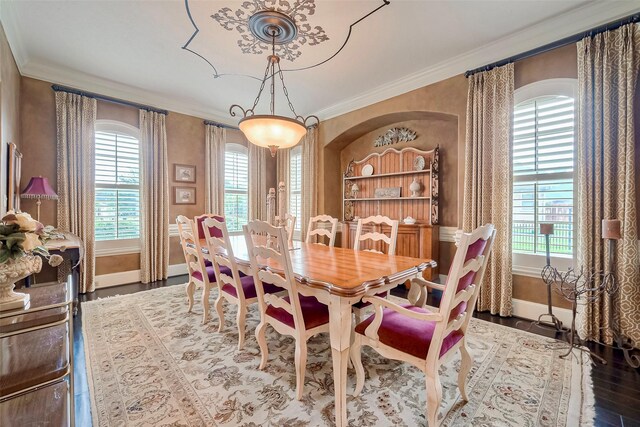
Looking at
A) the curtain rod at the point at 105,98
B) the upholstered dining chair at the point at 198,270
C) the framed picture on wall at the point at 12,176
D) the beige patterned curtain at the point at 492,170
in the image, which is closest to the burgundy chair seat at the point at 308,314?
the upholstered dining chair at the point at 198,270

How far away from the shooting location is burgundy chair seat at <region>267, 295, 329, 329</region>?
1748 millimetres

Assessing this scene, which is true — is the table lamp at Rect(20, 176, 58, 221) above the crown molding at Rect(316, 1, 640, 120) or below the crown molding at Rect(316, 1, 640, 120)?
below

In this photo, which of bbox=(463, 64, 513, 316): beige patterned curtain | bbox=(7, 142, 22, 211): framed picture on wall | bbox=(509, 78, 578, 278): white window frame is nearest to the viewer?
bbox=(509, 78, 578, 278): white window frame

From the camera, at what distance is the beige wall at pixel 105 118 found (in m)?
3.43

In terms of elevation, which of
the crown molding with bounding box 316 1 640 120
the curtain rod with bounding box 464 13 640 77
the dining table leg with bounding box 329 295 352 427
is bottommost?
the dining table leg with bounding box 329 295 352 427

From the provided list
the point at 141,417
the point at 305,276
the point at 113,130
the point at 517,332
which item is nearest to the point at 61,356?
the point at 141,417

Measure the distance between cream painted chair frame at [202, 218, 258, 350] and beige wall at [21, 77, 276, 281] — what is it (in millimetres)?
2258

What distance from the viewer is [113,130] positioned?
4113mm

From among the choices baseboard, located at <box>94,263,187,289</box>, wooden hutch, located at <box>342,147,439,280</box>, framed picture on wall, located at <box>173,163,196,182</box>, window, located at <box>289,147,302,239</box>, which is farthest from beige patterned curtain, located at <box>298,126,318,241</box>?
baseboard, located at <box>94,263,187,289</box>

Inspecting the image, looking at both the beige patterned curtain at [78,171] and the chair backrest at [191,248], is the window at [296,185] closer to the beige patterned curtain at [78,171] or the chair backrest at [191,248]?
the chair backrest at [191,248]

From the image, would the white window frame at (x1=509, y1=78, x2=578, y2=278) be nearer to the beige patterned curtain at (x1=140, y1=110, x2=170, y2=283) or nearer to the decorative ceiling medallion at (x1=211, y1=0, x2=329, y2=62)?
the decorative ceiling medallion at (x1=211, y1=0, x2=329, y2=62)

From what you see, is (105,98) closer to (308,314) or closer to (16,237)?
(16,237)

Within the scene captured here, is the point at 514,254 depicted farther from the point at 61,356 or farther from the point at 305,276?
the point at 61,356

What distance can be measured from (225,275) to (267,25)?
91.4 inches
